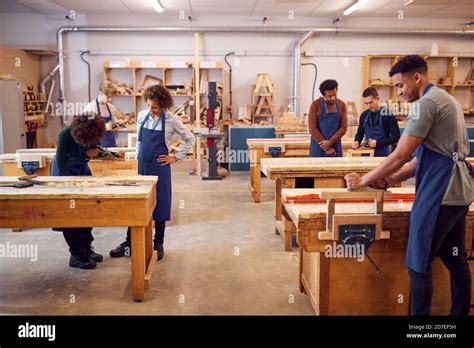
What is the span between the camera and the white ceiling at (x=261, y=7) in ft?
28.2

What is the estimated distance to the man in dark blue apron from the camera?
7.95 feet

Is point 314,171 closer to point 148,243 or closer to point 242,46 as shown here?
point 148,243

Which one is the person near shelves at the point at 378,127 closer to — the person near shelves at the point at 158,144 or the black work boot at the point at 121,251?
the person near shelves at the point at 158,144

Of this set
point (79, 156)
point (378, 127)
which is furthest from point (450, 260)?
point (79, 156)

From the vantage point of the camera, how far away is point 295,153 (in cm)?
663

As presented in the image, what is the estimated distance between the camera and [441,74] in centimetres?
1026

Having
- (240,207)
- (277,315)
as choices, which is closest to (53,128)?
(240,207)

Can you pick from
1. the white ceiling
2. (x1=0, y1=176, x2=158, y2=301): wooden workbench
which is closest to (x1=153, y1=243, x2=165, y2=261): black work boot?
(x1=0, y1=176, x2=158, y2=301): wooden workbench

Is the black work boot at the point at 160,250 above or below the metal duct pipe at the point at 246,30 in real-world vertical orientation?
below

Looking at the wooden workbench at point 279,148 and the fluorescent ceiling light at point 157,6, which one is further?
the fluorescent ceiling light at point 157,6

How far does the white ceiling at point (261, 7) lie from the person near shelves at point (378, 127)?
3.91 meters

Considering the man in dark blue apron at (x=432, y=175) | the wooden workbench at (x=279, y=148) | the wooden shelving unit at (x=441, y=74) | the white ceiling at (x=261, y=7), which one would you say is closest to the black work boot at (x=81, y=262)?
the man in dark blue apron at (x=432, y=175)

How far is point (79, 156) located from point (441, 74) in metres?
8.81

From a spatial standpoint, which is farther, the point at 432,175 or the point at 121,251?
the point at 121,251
